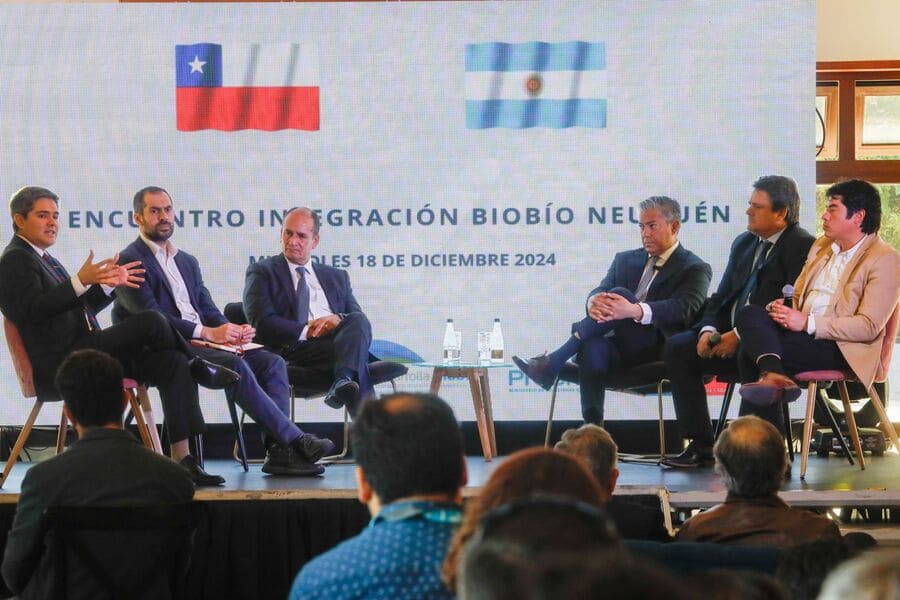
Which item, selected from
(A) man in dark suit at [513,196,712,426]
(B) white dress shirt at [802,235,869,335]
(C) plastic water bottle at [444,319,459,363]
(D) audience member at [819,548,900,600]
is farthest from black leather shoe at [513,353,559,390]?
(D) audience member at [819,548,900,600]

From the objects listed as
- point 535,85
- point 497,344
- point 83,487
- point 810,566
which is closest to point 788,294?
point 497,344

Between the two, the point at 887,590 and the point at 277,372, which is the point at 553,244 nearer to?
the point at 277,372

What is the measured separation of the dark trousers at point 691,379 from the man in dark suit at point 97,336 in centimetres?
184

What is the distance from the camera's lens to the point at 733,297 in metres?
5.20

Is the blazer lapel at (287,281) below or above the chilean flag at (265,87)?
below

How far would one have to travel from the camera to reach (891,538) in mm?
4301

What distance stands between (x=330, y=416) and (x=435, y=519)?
439cm

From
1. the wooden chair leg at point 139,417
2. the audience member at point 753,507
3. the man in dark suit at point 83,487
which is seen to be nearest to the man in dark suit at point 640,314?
the wooden chair leg at point 139,417

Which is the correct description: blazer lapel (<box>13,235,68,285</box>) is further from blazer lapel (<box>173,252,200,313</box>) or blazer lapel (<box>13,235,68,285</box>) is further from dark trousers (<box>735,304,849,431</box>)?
dark trousers (<box>735,304,849,431</box>)

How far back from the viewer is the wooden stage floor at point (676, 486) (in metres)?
4.08

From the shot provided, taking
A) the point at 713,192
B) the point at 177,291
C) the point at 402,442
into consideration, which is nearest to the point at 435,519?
the point at 402,442

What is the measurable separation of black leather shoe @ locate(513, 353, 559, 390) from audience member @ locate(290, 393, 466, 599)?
3.46 meters

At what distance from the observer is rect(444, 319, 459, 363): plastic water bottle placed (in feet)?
19.2

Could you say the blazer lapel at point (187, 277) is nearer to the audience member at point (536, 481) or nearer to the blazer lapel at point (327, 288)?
the blazer lapel at point (327, 288)
